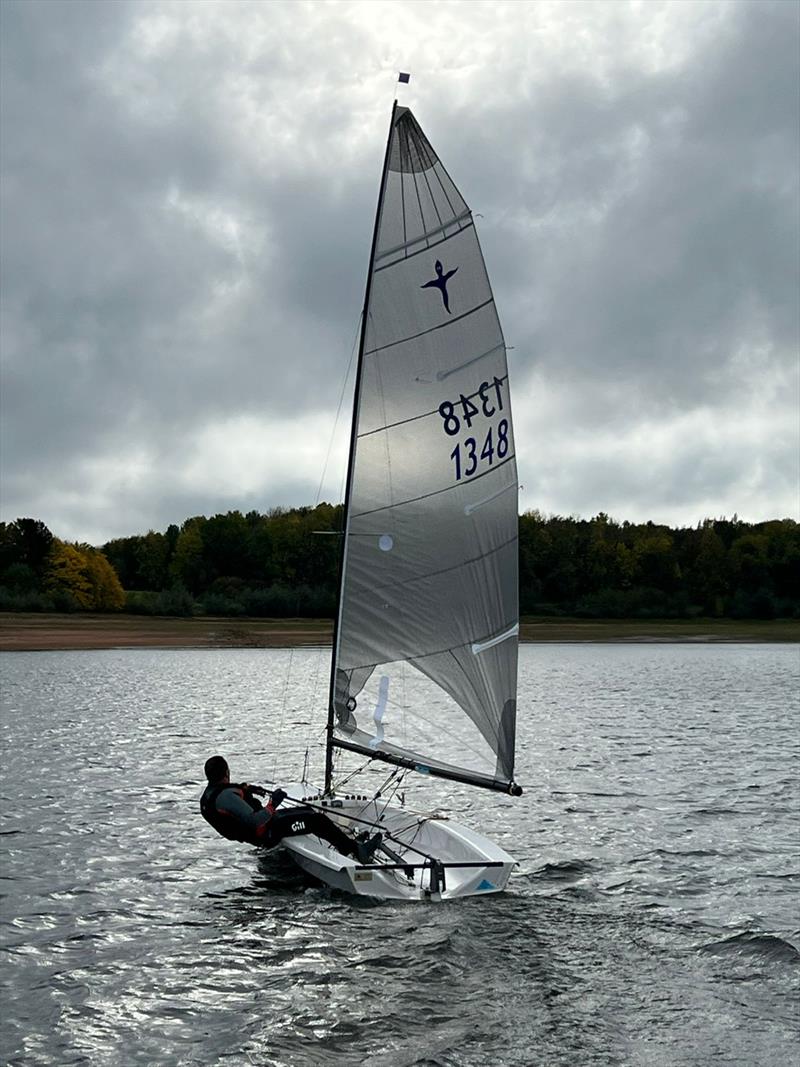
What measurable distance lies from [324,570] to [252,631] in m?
13.2

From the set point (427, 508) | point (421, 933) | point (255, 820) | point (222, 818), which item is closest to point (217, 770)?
point (222, 818)

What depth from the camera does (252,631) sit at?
93375 millimetres

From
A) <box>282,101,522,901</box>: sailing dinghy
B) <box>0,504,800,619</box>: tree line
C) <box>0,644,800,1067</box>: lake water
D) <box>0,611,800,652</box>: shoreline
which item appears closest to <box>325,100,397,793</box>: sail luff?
<box>282,101,522,901</box>: sailing dinghy

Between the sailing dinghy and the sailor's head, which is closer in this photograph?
the sailor's head

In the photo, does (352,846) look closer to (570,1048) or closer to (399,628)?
(399,628)

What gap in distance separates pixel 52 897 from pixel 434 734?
6.03m

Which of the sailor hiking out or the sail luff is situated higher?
the sail luff

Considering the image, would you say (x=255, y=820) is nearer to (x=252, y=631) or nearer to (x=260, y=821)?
(x=260, y=821)

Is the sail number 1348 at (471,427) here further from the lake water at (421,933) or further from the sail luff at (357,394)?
the lake water at (421,933)

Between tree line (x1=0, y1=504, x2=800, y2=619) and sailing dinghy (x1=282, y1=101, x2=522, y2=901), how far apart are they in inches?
3038

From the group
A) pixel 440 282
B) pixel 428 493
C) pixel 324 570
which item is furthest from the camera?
pixel 324 570

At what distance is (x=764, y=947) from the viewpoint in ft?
43.1

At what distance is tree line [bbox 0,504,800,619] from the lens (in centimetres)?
9875

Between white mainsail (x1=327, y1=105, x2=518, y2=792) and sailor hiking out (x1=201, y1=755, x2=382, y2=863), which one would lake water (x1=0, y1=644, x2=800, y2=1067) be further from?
white mainsail (x1=327, y1=105, x2=518, y2=792)
